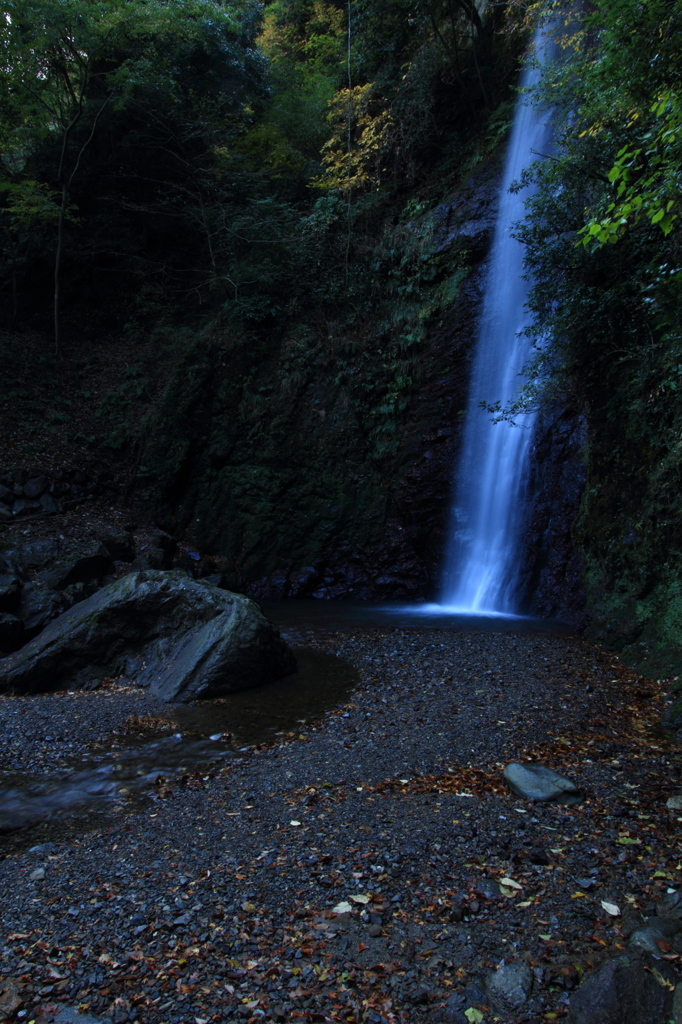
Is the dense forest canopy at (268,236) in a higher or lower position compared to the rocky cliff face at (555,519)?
higher

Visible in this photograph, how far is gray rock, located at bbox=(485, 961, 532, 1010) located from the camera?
2652 mm

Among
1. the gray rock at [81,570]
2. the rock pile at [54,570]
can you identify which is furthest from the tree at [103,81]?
the gray rock at [81,570]

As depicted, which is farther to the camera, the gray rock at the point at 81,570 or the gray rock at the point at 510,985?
the gray rock at the point at 81,570

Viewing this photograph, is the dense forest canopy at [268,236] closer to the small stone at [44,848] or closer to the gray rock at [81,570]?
the gray rock at [81,570]

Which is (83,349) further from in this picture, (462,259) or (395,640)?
(395,640)

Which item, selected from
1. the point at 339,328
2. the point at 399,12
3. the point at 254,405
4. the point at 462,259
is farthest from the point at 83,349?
the point at 399,12

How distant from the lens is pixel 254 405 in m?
14.3

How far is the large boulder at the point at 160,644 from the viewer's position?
7.13 meters

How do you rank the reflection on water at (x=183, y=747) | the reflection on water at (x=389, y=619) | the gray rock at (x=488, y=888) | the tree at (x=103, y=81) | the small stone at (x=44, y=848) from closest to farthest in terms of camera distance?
1. the gray rock at (x=488, y=888)
2. the small stone at (x=44, y=848)
3. the reflection on water at (x=183, y=747)
4. the reflection on water at (x=389, y=619)
5. the tree at (x=103, y=81)

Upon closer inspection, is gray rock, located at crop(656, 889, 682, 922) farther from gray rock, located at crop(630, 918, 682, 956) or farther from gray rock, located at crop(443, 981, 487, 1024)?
gray rock, located at crop(443, 981, 487, 1024)

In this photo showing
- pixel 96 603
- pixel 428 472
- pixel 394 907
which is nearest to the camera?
pixel 394 907

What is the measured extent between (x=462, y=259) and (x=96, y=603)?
10.1 m

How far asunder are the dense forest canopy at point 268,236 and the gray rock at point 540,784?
16.6 feet

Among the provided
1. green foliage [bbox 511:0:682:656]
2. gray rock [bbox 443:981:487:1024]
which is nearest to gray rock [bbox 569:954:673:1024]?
gray rock [bbox 443:981:487:1024]
